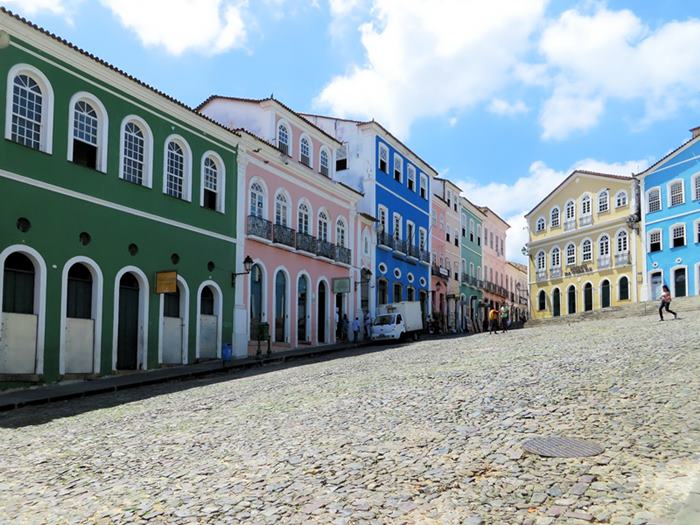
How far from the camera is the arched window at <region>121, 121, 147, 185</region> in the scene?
20.1 m

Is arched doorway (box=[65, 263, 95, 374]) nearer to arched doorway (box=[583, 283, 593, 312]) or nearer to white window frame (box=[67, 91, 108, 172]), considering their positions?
white window frame (box=[67, 91, 108, 172])

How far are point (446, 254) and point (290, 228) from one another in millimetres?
23482

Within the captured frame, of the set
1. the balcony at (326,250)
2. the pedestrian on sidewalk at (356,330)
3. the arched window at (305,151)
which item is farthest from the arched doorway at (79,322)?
the pedestrian on sidewalk at (356,330)

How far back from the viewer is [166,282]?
1980cm

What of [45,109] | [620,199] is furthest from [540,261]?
[45,109]

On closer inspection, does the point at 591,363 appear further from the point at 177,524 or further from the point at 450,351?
the point at 177,524

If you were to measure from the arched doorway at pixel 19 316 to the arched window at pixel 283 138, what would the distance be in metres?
13.4

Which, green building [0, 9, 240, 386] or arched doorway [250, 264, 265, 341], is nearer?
green building [0, 9, 240, 386]

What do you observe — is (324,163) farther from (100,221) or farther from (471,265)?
(471,265)

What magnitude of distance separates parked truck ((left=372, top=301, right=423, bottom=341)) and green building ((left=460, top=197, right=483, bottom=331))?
19756 mm

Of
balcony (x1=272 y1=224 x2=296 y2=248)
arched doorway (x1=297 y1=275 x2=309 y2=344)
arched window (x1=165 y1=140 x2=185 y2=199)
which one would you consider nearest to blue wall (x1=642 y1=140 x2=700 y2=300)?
arched doorway (x1=297 y1=275 x2=309 y2=344)

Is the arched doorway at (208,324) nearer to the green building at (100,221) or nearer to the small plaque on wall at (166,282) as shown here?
the green building at (100,221)

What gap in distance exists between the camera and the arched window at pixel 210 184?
77.7 feet

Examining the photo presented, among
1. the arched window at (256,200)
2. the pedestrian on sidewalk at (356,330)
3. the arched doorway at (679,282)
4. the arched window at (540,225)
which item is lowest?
the pedestrian on sidewalk at (356,330)
